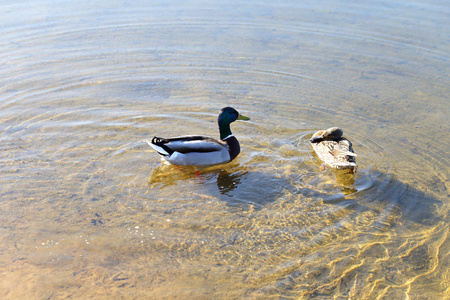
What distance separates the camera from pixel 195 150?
22.7 feet

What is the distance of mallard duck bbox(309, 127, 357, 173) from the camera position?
6711mm

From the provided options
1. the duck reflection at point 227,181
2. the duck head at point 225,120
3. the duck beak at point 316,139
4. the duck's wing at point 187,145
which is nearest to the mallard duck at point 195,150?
the duck's wing at point 187,145

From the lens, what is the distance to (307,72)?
1041 centimetres

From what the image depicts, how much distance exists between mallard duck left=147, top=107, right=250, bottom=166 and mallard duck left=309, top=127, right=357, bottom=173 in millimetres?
1512

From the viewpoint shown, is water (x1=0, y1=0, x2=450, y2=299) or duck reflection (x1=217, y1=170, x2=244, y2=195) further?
duck reflection (x1=217, y1=170, x2=244, y2=195)

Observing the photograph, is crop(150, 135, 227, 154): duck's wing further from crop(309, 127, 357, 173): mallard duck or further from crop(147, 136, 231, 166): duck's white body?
crop(309, 127, 357, 173): mallard duck

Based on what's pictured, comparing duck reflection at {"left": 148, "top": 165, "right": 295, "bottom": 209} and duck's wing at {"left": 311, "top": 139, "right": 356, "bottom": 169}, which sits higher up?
duck's wing at {"left": 311, "top": 139, "right": 356, "bottom": 169}

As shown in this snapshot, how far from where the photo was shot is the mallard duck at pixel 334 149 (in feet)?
22.0

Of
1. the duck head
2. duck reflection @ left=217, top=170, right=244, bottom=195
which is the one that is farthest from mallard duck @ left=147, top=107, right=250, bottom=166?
duck reflection @ left=217, top=170, right=244, bottom=195

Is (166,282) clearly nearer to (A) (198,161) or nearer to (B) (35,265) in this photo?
(B) (35,265)

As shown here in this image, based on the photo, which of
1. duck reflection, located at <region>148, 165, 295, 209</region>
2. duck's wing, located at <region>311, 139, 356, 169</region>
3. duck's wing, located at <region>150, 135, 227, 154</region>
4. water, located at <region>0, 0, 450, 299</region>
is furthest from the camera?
duck's wing, located at <region>150, 135, 227, 154</region>

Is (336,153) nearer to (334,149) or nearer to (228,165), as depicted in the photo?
(334,149)

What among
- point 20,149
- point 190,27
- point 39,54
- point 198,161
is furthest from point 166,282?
point 190,27

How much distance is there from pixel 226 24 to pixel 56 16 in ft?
20.1
